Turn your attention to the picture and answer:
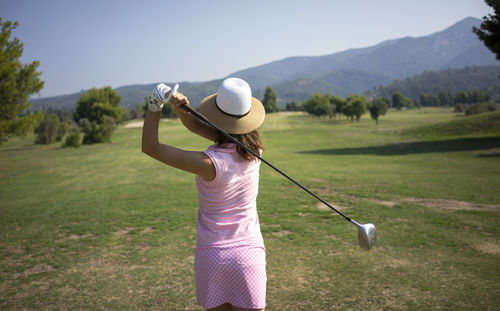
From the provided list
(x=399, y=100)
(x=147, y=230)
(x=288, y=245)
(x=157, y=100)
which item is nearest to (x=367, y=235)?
(x=157, y=100)

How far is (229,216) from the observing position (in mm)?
2578

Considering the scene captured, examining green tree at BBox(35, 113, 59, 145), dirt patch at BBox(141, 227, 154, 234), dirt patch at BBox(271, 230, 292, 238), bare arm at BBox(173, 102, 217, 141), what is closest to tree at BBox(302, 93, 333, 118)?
green tree at BBox(35, 113, 59, 145)

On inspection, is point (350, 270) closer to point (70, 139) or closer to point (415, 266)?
point (415, 266)

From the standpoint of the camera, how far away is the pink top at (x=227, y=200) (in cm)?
248

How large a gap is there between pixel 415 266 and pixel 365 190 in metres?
6.94

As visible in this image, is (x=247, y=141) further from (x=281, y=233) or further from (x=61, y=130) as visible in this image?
(x=61, y=130)

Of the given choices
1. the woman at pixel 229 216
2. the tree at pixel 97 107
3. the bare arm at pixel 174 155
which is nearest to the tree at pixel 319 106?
the tree at pixel 97 107

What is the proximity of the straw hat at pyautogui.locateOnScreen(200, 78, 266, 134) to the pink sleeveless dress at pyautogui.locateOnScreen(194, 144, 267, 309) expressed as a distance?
17cm

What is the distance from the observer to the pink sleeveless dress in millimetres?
2516

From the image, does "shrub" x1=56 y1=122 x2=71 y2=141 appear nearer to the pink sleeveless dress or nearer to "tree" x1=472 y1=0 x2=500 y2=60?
"tree" x1=472 y1=0 x2=500 y2=60

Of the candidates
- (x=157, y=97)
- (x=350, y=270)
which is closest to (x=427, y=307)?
(x=350, y=270)

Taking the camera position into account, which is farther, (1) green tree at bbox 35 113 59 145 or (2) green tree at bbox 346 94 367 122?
(2) green tree at bbox 346 94 367 122

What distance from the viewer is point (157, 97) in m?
2.40

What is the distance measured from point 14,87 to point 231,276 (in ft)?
82.0
